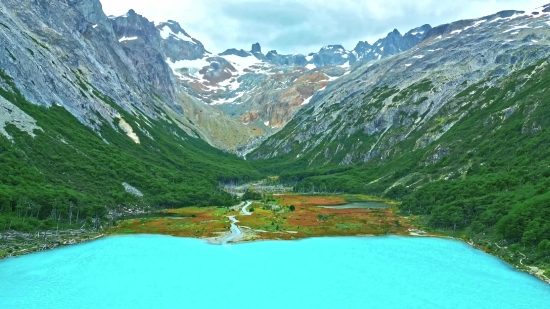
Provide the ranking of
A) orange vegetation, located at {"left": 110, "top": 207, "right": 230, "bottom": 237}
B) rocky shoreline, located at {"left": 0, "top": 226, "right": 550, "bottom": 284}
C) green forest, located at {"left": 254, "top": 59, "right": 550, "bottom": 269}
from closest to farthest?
rocky shoreline, located at {"left": 0, "top": 226, "right": 550, "bottom": 284}, green forest, located at {"left": 254, "top": 59, "right": 550, "bottom": 269}, orange vegetation, located at {"left": 110, "top": 207, "right": 230, "bottom": 237}

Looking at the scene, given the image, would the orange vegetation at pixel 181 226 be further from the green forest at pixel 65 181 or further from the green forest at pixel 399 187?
the green forest at pixel 65 181

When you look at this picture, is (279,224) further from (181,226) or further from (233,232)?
(181,226)

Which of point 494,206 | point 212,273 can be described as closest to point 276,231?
point 212,273

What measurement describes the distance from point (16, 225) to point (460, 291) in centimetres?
9058

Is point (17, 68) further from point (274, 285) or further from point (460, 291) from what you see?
point (460, 291)

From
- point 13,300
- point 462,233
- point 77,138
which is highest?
point 77,138

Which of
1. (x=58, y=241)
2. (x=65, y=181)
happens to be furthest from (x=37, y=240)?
(x=65, y=181)

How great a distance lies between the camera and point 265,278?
7131 cm

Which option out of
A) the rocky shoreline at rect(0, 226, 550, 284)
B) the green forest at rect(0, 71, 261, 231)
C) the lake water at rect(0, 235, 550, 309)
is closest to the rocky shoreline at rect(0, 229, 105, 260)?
the rocky shoreline at rect(0, 226, 550, 284)

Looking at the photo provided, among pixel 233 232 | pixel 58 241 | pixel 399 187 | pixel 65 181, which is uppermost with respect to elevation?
pixel 399 187

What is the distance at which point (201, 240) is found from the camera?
105 m

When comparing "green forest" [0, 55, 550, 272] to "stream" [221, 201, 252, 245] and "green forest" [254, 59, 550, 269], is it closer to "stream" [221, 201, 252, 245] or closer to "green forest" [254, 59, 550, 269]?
"green forest" [254, 59, 550, 269]

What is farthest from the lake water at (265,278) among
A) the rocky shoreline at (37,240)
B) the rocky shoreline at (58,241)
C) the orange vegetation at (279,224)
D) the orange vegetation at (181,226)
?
the orange vegetation at (279,224)

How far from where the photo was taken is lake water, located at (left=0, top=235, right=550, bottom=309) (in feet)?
195
